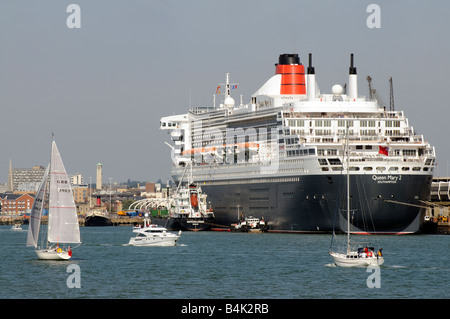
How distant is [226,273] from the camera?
62688 mm

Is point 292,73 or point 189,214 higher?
point 292,73

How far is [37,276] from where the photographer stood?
197 ft

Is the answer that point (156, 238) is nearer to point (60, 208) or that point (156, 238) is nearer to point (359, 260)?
point (60, 208)

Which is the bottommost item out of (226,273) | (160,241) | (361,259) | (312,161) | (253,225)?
(226,273)

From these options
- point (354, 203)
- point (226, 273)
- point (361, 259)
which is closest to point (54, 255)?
point (226, 273)

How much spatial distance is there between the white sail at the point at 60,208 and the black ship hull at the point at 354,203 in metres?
34.9

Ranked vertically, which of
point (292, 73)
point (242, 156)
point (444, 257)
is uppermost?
point (292, 73)

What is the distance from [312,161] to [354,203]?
20.8ft

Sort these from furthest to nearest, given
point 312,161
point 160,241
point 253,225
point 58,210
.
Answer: point 253,225 < point 312,161 < point 160,241 < point 58,210

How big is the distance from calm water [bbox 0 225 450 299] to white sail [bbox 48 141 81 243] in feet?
6.42

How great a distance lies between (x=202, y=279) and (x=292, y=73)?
65.5m
